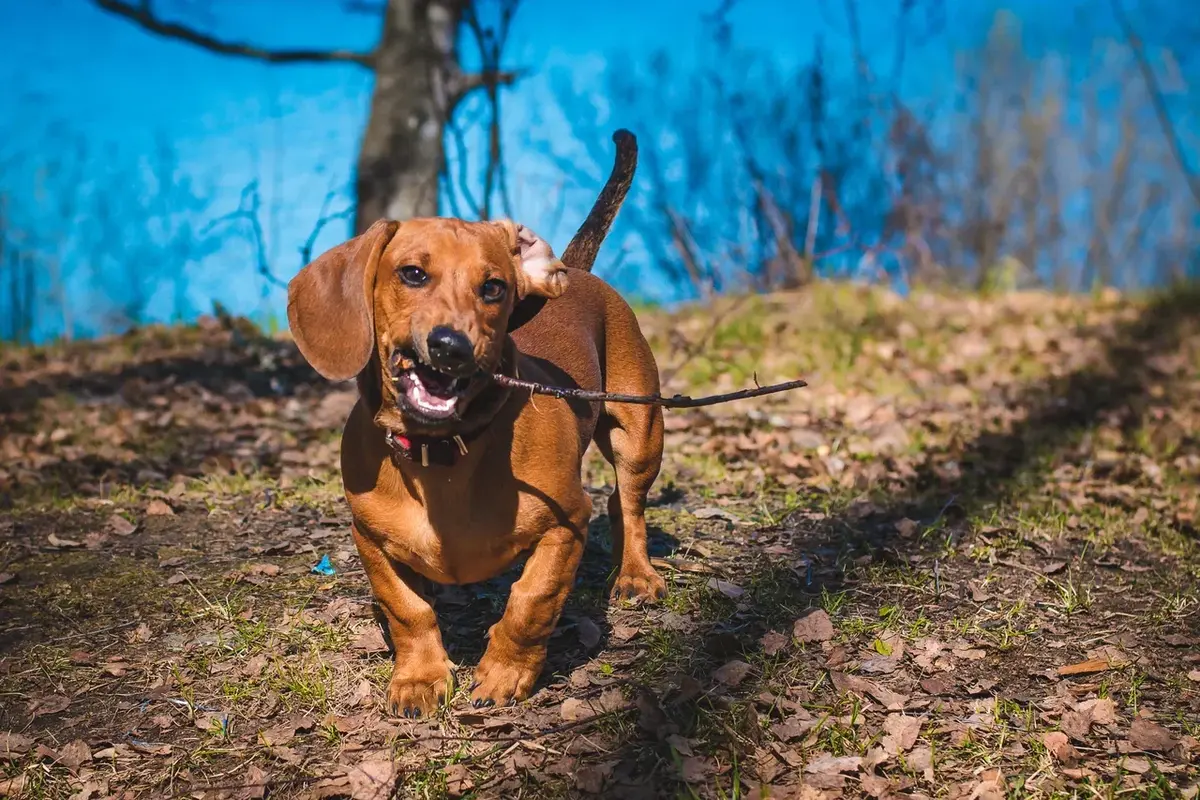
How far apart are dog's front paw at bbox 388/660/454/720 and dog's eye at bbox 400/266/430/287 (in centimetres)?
Result: 129

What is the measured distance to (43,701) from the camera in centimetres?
382

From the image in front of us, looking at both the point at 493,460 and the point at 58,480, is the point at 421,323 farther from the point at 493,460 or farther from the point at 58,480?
the point at 58,480

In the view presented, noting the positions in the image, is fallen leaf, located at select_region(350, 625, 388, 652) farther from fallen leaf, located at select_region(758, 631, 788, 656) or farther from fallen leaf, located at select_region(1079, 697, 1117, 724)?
fallen leaf, located at select_region(1079, 697, 1117, 724)

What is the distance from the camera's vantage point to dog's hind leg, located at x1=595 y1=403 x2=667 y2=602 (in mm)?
4480

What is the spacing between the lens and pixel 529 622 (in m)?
3.47

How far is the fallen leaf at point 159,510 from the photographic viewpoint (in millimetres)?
5746

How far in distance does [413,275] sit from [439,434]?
0.47 metres

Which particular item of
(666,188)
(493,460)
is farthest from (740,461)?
(666,188)

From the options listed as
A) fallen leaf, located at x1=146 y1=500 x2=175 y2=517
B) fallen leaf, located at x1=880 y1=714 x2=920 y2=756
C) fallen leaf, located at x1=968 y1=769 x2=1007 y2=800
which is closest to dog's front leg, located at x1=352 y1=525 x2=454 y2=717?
fallen leaf, located at x1=880 y1=714 x2=920 y2=756

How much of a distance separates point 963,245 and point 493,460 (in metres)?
14.4

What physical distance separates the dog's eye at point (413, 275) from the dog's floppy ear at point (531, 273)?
348 mm

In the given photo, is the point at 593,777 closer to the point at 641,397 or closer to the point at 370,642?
the point at 641,397

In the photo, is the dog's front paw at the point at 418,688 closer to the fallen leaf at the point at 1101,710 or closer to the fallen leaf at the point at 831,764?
the fallen leaf at the point at 831,764

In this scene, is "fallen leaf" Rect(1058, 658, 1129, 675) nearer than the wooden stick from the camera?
No
